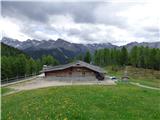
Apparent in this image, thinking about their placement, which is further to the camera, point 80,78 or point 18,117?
point 80,78

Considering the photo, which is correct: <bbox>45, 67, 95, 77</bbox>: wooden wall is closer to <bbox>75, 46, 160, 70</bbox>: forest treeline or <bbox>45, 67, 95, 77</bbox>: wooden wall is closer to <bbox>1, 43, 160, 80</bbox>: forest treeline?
<bbox>1, 43, 160, 80</bbox>: forest treeline

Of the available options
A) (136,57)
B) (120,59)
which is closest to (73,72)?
(120,59)

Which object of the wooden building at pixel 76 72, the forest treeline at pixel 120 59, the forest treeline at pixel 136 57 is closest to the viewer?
the wooden building at pixel 76 72

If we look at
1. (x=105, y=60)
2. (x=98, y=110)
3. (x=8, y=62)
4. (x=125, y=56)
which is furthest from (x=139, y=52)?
(x=98, y=110)

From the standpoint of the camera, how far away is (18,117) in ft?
54.2

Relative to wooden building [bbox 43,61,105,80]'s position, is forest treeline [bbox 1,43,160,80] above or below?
above

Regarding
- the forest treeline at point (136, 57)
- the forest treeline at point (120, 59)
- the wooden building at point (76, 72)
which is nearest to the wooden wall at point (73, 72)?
the wooden building at point (76, 72)

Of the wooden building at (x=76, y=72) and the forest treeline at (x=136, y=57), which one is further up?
the forest treeline at (x=136, y=57)

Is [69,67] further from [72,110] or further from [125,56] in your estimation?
[125,56]

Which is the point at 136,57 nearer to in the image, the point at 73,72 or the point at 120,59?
the point at 120,59

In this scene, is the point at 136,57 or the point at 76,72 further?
the point at 136,57

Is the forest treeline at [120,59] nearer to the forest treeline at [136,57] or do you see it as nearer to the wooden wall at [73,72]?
the forest treeline at [136,57]

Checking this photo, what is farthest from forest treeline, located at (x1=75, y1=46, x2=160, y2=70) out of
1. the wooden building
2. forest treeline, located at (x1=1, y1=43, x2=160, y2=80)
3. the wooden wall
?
the wooden wall

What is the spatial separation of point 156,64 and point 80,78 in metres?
78.4
